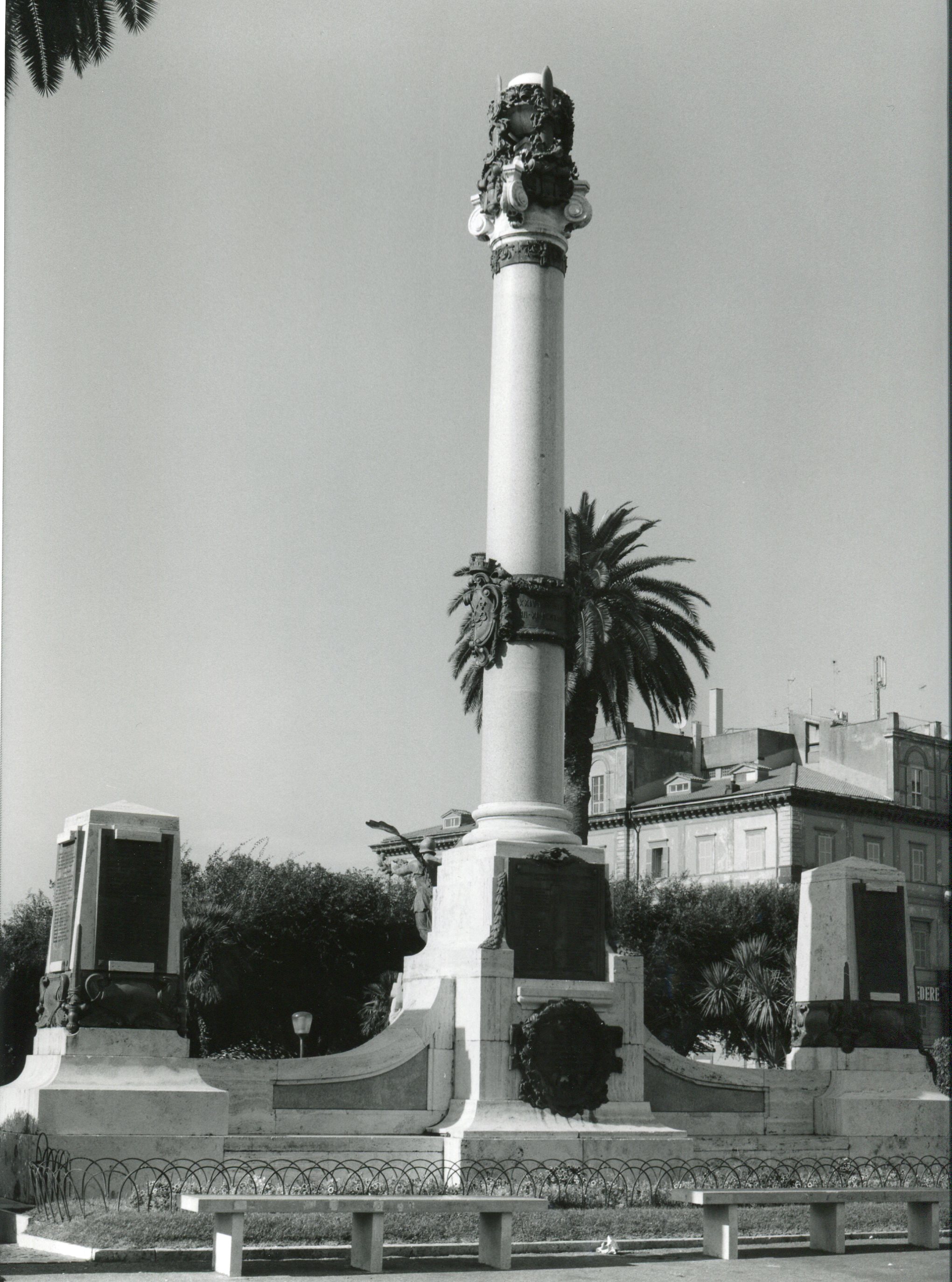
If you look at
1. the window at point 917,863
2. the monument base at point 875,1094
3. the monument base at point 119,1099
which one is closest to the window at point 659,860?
the window at point 917,863

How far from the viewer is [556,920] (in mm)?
20359

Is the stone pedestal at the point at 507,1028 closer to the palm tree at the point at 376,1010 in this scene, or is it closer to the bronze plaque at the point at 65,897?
the bronze plaque at the point at 65,897

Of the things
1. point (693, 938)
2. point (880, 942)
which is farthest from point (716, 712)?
point (880, 942)

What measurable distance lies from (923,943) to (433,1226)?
56.9 m

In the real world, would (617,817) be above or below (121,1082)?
above

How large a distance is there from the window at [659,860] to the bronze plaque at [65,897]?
5536cm

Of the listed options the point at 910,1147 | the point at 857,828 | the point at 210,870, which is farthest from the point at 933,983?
the point at 910,1147

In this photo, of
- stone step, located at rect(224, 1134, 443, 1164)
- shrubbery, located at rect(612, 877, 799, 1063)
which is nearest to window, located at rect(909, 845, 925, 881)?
shrubbery, located at rect(612, 877, 799, 1063)

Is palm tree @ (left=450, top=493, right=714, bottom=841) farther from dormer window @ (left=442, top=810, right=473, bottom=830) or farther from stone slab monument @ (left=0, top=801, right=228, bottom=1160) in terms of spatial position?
dormer window @ (left=442, top=810, right=473, bottom=830)

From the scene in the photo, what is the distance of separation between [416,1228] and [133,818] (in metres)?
5.88

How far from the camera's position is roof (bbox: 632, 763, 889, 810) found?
69375mm

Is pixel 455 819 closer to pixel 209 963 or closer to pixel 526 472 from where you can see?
pixel 209 963

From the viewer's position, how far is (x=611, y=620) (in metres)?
35.4

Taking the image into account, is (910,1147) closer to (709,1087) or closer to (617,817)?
(709,1087)
